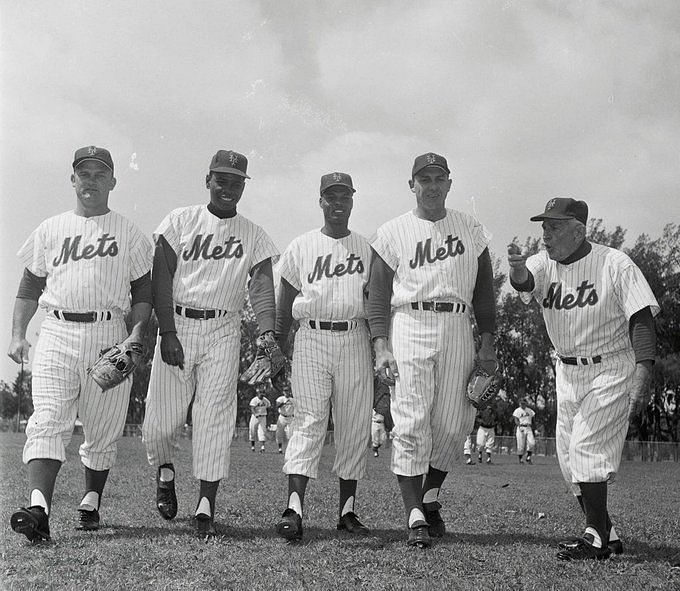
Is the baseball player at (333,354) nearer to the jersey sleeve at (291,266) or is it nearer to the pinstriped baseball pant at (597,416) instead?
the jersey sleeve at (291,266)

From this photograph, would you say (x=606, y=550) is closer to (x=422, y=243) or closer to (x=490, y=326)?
(x=490, y=326)

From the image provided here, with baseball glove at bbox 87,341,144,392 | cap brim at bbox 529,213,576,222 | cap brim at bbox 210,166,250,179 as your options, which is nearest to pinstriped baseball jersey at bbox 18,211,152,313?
baseball glove at bbox 87,341,144,392

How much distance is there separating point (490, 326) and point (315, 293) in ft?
3.92

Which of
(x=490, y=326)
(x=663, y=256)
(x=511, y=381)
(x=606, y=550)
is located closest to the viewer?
(x=606, y=550)

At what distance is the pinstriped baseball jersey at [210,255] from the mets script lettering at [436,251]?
0.97m

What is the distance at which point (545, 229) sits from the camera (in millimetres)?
4828

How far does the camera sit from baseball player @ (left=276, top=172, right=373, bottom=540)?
4.84m

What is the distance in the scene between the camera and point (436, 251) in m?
4.89

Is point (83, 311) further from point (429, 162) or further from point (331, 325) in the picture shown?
point (429, 162)

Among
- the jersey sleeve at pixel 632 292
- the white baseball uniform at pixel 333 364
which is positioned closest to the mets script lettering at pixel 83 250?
the white baseball uniform at pixel 333 364

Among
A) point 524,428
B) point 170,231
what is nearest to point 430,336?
point 170,231

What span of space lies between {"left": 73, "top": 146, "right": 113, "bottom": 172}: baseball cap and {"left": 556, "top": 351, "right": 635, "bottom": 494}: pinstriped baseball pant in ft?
10.5

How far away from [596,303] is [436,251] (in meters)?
1.03

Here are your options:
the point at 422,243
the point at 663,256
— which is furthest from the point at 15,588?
the point at 663,256
